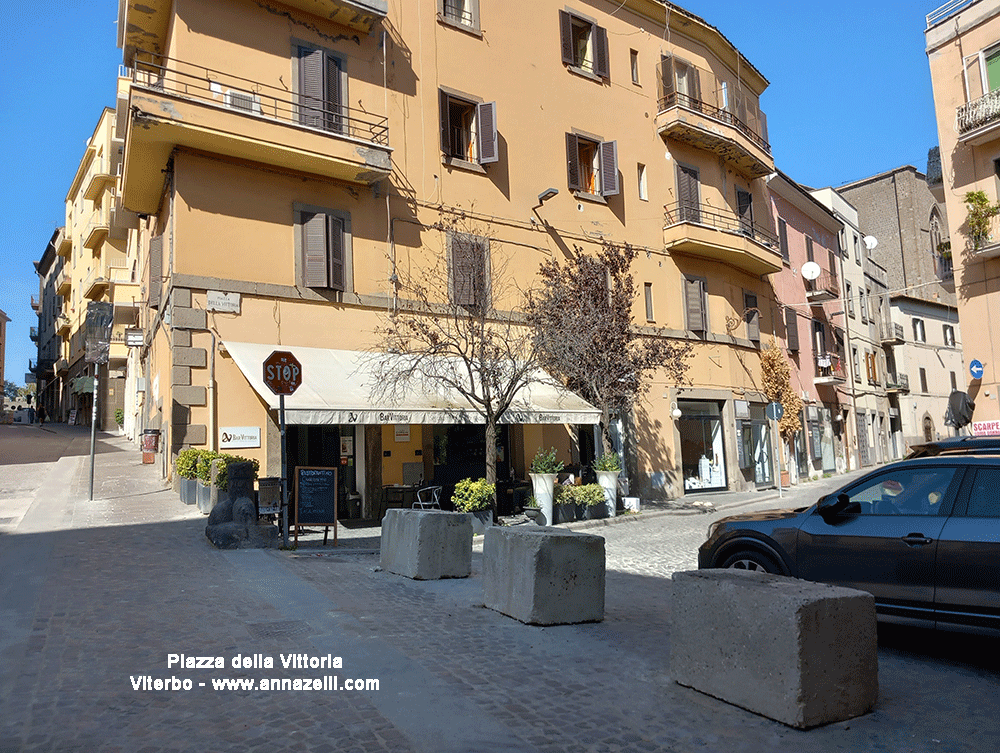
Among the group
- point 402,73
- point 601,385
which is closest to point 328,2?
point 402,73

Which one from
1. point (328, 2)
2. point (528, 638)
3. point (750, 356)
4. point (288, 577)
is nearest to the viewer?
point (528, 638)

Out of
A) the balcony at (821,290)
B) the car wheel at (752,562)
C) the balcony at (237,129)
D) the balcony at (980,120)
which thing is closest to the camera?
the car wheel at (752,562)

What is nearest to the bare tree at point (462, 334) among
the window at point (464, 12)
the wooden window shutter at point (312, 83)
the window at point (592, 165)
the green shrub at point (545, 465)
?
the green shrub at point (545, 465)

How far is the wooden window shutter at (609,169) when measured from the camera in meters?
22.2

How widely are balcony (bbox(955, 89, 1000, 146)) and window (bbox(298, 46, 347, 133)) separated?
18.1m

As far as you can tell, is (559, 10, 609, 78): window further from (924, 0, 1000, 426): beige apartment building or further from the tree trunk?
the tree trunk

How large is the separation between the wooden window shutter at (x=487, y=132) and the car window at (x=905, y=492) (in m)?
15.0

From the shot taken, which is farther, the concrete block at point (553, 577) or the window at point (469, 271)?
the window at point (469, 271)

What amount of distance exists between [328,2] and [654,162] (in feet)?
38.7

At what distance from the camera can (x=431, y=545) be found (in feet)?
30.0

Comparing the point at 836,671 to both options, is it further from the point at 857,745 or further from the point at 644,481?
the point at 644,481

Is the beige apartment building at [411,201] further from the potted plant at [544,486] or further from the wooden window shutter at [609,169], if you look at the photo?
the potted plant at [544,486]

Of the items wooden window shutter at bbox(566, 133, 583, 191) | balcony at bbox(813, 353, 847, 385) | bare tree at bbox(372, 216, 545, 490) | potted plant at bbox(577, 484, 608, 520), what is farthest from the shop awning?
balcony at bbox(813, 353, 847, 385)

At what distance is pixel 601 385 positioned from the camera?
18.4m
